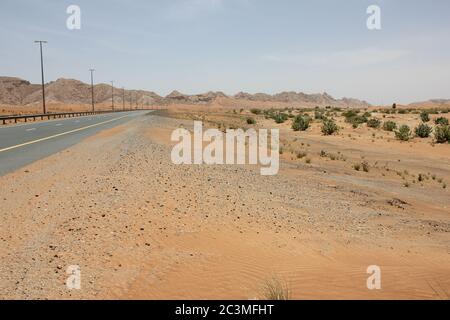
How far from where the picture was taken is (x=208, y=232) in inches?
297

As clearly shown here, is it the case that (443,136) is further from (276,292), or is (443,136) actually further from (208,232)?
(276,292)

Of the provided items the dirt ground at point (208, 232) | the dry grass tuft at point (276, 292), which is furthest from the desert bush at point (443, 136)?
the dry grass tuft at point (276, 292)

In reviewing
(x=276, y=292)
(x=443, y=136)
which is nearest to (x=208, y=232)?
(x=276, y=292)

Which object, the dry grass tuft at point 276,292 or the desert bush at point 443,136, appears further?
the desert bush at point 443,136

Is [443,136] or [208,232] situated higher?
[443,136]

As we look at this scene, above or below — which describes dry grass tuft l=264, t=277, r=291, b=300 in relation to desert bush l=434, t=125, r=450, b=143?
below

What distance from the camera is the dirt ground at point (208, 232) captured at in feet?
17.5

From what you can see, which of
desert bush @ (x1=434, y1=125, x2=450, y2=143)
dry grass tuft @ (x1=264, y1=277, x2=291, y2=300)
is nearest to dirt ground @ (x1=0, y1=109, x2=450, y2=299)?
dry grass tuft @ (x1=264, y1=277, x2=291, y2=300)

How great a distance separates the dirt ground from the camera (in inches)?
210

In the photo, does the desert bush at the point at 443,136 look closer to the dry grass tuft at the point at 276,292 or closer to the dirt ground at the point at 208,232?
the dirt ground at the point at 208,232

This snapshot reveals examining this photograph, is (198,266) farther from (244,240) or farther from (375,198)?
(375,198)

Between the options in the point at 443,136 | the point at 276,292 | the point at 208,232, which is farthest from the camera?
the point at 443,136

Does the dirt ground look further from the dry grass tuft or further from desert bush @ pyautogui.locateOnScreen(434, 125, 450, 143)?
desert bush @ pyautogui.locateOnScreen(434, 125, 450, 143)

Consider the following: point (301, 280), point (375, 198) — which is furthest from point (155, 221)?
point (375, 198)
